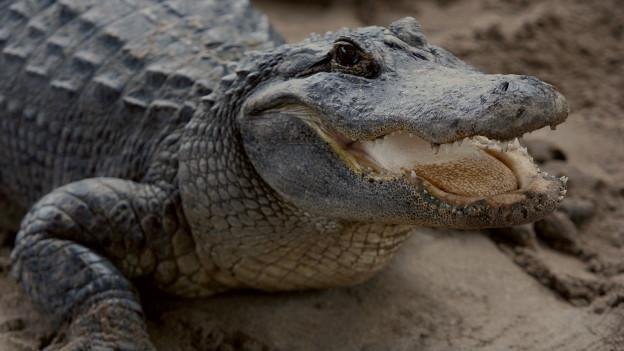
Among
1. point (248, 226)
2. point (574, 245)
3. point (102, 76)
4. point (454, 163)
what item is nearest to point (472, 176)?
point (454, 163)

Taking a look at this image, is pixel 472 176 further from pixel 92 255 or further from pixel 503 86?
pixel 92 255

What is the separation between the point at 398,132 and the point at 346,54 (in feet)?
1.55

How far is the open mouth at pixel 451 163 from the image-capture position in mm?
2695

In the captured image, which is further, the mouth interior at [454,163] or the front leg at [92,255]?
the front leg at [92,255]

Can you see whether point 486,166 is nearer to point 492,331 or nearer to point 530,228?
point 492,331

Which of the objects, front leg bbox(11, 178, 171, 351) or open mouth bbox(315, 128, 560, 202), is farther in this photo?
front leg bbox(11, 178, 171, 351)

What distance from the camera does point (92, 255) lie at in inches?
130

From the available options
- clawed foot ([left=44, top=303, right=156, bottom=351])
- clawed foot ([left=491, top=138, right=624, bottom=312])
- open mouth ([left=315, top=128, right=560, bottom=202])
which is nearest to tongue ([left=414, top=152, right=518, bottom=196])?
open mouth ([left=315, top=128, right=560, bottom=202])

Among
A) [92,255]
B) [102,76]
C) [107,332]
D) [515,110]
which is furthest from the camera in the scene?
[102,76]

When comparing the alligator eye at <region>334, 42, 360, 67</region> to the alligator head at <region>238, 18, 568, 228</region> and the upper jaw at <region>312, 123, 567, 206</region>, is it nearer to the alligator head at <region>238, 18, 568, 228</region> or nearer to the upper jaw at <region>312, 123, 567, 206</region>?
the alligator head at <region>238, 18, 568, 228</region>

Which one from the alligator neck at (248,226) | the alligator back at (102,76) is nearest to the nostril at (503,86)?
the alligator neck at (248,226)

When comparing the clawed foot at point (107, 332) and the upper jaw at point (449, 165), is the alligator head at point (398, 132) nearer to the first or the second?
the upper jaw at point (449, 165)

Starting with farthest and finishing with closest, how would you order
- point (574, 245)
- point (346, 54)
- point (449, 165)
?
point (574, 245)
point (346, 54)
point (449, 165)

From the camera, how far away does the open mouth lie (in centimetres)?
270
